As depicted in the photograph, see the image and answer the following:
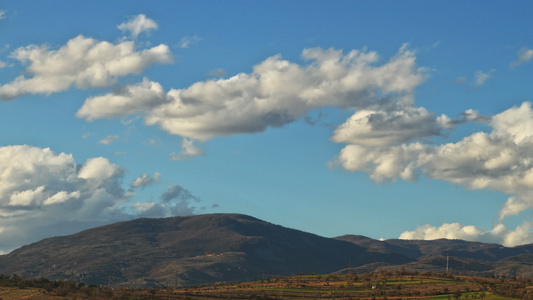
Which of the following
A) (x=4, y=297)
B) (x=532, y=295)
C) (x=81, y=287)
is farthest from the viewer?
(x=532, y=295)

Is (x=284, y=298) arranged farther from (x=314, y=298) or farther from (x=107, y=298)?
(x=107, y=298)

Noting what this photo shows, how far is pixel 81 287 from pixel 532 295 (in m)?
109

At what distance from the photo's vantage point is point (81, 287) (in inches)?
6260

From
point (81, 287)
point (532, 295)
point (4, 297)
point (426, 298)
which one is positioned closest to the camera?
point (4, 297)

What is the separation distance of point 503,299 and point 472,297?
11.1 meters

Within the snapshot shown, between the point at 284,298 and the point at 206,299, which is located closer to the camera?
the point at 206,299

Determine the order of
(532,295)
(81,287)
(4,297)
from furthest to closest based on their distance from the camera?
1. (532,295)
2. (81,287)
3. (4,297)

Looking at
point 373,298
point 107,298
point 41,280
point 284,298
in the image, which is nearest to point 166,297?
point 107,298

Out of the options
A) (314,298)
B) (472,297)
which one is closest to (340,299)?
(314,298)

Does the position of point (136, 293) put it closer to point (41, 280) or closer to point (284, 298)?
point (41, 280)

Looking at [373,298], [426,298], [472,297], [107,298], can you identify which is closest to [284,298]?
[373,298]

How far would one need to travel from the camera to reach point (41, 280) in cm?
16825

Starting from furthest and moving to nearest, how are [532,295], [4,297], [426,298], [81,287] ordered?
[426,298] → [532,295] → [81,287] → [4,297]

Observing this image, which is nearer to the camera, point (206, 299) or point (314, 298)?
point (206, 299)
